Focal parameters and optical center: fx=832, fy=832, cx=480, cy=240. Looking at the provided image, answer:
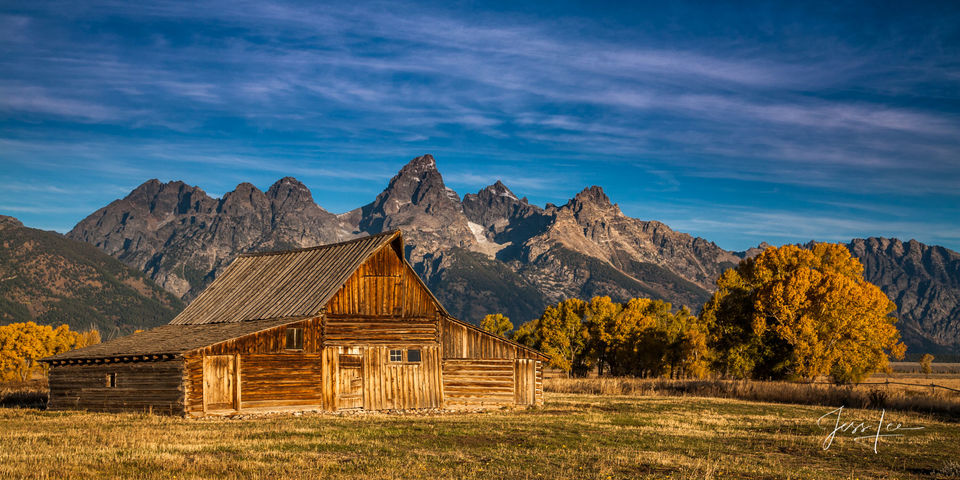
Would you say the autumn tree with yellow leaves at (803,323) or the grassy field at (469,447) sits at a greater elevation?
the autumn tree with yellow leaves at (803,323)

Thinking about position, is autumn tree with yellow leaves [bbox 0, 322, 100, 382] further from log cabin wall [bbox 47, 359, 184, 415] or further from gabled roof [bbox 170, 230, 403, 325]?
log cabin wall [bbox 47, 359, 184, 415]

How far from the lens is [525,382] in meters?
43.6

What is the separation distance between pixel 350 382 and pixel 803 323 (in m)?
34.1

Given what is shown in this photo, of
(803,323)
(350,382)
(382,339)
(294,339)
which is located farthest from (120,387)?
(803,323)

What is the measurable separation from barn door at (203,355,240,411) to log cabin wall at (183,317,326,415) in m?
0.17

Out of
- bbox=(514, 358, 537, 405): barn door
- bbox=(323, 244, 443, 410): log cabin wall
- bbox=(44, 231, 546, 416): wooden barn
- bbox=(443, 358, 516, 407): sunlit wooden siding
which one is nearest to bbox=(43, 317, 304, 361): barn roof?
bbox=(44, 231, 546, 416): wooden barn

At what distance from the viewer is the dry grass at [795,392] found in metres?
39.7

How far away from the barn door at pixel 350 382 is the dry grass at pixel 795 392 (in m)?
21.2

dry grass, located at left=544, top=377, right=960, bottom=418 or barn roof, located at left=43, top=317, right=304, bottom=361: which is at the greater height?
barn roof, located at left=43, top=317, right=304, bottom=361

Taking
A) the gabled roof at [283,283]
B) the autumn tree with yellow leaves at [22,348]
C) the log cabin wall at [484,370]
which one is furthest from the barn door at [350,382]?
the autumn tree with yellow leaves at [22,348]

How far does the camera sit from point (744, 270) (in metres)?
64.0

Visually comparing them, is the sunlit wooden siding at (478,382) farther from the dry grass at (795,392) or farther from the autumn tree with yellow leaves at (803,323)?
the autumn tree with yellow leaves at (803,323)

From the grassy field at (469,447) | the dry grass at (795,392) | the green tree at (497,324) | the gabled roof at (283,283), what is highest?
the gabled roof at (283,283)

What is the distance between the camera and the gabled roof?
132ft
